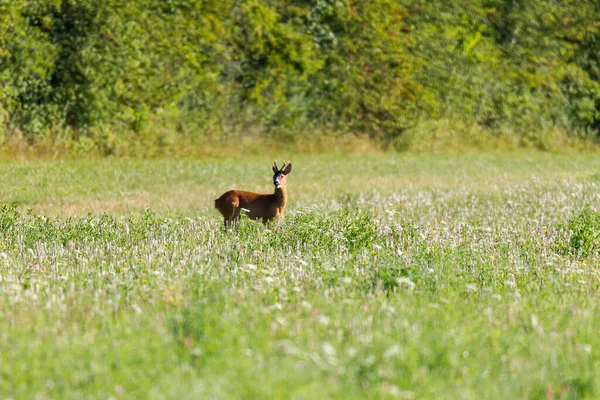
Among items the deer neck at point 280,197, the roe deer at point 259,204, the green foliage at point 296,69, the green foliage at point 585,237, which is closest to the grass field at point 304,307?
the green foliage at point 585,237

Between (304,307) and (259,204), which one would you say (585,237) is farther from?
(304,307)

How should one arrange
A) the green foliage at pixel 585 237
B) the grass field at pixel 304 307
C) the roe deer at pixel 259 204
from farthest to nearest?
the roe deer at pixel 259 204
the green foliage at pixel 585 237
the grass field at pixel 304 307

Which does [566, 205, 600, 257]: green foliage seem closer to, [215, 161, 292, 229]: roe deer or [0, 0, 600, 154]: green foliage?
[215, 161, 292, 229]: roe deer

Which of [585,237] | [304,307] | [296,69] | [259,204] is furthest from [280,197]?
[296,69]

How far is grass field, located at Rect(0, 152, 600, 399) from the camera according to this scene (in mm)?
5109

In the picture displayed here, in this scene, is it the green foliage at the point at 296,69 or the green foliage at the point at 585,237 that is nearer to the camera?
the green foliage at the point at 585,237

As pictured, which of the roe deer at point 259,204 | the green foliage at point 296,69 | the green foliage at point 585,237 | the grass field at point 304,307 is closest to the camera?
the grass field at point 304,307

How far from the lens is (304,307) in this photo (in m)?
6.81

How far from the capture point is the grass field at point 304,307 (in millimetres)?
5109

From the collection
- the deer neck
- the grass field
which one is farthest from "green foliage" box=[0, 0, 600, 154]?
the deer neck

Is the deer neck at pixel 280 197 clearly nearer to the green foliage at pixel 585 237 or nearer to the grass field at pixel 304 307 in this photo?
the grass field at pixel 304 307

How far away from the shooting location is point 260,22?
31.7 metres

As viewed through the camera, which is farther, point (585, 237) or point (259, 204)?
point (259, 204)

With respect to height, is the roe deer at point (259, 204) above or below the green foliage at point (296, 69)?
below
